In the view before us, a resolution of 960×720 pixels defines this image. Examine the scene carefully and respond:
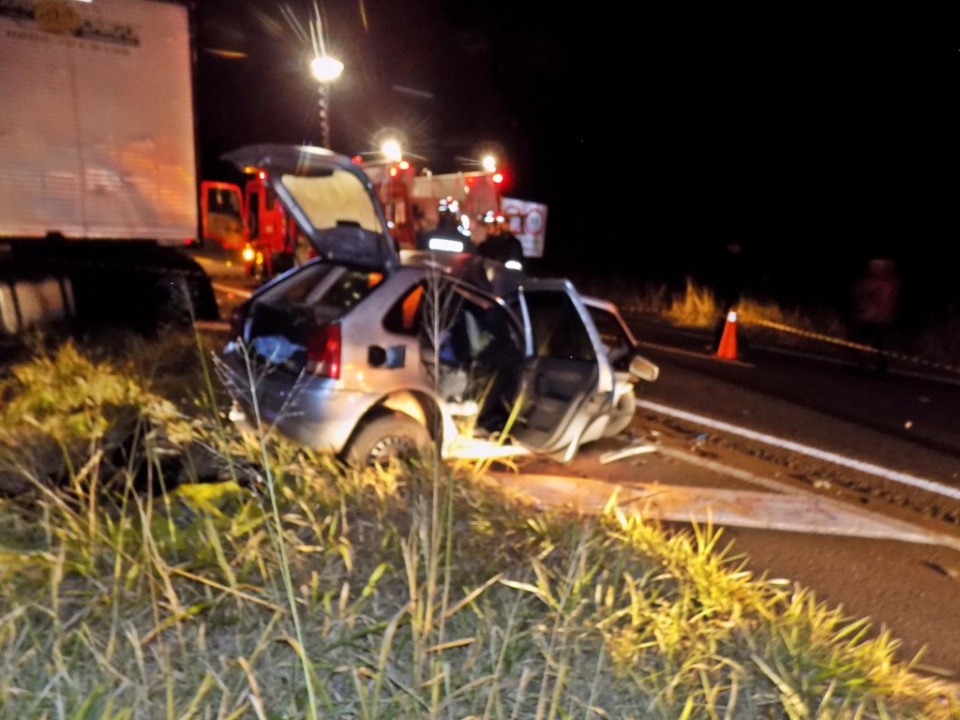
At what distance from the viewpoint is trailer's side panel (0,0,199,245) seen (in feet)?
32.0

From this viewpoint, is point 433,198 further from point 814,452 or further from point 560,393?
point 560,393

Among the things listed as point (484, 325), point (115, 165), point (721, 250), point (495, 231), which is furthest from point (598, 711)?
point (721, 250)

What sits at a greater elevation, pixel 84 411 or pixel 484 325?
pixel 484 325

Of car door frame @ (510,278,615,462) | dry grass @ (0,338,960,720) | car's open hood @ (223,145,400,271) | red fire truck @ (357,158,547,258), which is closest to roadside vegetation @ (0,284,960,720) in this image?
dry grass @ (0,338,960,720)

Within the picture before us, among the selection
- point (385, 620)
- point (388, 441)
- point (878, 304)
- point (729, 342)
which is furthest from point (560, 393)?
point (878, 304)

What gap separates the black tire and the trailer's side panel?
6.76 metres

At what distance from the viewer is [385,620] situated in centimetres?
322

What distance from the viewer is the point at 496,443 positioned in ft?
20.2

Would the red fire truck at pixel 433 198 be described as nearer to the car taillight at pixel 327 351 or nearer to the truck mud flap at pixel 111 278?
the truck mud flap at pixel 111 278

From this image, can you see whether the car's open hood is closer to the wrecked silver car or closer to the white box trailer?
the wrecked silver car

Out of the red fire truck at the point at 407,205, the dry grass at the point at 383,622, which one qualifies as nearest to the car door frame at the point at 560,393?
the dry grass at the point at 383,622

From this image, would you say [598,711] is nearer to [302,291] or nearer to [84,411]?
[302,291]

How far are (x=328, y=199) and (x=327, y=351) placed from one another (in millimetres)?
1267

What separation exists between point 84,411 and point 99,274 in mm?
5187
